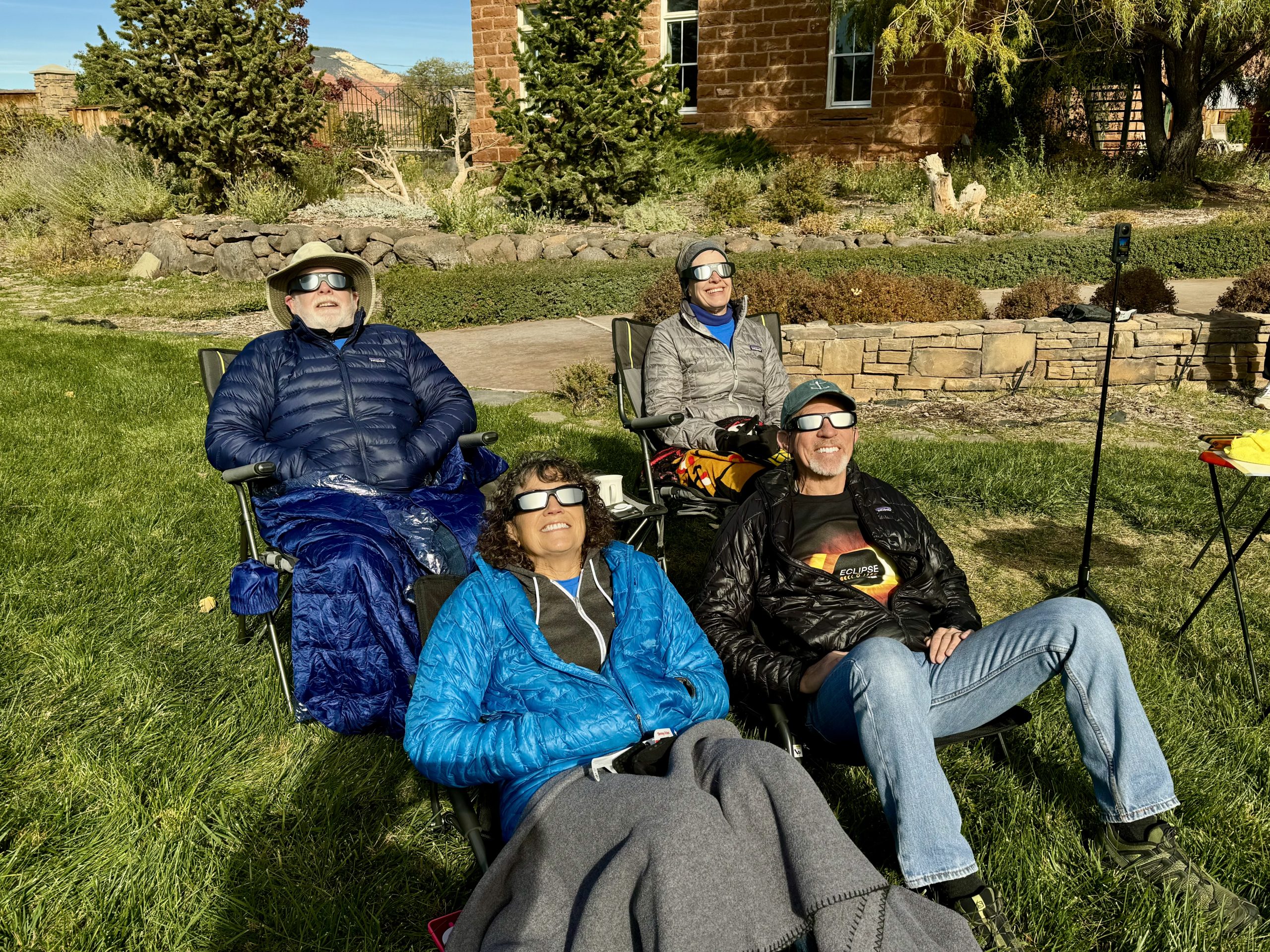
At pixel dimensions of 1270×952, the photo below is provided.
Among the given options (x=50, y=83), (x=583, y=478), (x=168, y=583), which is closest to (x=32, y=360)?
(x=168, y=583)

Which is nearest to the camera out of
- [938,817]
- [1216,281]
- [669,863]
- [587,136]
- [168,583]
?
[669,863]

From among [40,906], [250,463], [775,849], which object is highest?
[250,463]

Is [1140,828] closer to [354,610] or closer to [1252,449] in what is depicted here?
[1252,449]

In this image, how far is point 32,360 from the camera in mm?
7852

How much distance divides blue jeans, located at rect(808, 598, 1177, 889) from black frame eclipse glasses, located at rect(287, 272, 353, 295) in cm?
239

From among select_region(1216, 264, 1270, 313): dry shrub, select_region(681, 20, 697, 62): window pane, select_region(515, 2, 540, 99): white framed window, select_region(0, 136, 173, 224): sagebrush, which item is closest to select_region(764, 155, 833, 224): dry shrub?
select_region(515, 2, 540, 99): white framed window

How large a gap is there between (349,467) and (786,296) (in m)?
4.98

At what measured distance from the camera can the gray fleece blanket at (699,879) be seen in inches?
63.1

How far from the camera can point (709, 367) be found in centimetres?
449

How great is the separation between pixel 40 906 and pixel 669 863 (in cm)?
154

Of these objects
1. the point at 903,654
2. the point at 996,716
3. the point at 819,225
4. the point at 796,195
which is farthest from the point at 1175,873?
the point at 796,195

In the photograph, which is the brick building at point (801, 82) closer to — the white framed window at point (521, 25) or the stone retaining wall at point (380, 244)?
the white framed window at point (521, 25)

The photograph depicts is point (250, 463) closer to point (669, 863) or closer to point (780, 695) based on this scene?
point (780, 695)

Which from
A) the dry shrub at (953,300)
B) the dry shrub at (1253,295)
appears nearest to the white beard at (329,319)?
the dry shrub at (953,300)
